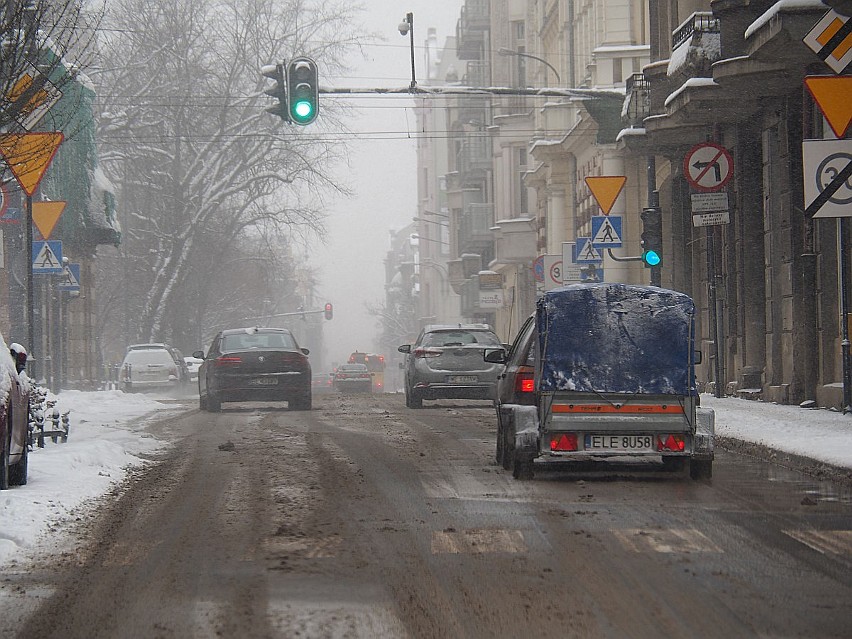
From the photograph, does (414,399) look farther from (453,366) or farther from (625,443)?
(625,443)

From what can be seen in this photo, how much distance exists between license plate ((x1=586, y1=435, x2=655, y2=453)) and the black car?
46.8ft

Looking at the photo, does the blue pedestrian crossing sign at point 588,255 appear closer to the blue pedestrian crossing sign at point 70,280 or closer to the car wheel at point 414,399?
the car wheel at point 414,399

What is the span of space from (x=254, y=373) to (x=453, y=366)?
11.2 ft

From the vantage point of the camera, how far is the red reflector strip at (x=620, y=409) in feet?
40.5

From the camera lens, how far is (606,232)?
2705 cm

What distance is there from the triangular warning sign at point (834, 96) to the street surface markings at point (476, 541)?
7095 millimetres

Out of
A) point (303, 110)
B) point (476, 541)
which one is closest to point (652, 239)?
point (303, 110)

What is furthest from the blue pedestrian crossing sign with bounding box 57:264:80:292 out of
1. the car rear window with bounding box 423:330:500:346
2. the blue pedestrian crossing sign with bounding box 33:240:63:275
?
the car rear window with bounding box 423:330:500:346

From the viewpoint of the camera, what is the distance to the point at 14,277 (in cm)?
3638

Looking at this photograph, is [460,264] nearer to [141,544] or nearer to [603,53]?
[603,53]

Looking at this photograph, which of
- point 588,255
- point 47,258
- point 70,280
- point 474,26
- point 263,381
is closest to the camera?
point 263,381

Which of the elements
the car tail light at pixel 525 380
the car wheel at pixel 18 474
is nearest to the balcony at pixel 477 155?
the car tail light at pixel 525 380

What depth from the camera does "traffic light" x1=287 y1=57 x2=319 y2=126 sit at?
882 inches

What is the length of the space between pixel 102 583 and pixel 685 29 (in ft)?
64.4
